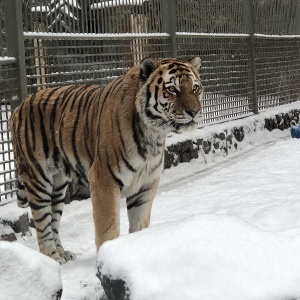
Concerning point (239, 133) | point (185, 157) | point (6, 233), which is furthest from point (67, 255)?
point (239, 133)

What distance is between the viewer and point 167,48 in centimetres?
853

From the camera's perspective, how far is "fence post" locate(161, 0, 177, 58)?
8484 millimetres

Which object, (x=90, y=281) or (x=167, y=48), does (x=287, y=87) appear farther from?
(x=90, y=281)

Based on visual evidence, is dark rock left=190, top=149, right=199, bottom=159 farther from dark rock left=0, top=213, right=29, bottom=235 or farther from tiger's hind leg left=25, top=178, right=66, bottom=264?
tiger's hind leg left=25, top=178, right=66, bottom=264

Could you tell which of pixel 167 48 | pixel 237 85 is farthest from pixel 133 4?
pixel 237 85

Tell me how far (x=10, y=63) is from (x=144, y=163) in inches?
78.9

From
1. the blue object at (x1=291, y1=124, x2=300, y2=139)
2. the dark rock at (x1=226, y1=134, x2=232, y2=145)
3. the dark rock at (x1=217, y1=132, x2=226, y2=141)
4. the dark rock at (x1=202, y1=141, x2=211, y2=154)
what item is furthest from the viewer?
the blue object at (x1=291, y1=124, x2=300, y2=139)

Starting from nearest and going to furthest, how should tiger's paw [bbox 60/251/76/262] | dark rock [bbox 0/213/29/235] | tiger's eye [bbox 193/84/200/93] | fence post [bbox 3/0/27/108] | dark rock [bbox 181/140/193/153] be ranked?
tiger's eye [bbox 193/84/200/93] → tiger's paw [bbox 60/251/76/262] → dark rock [bbox 0/213/29/235] → fence post [bbox 3/0/27/108] → dark rock [bbox 181/140/193/153]

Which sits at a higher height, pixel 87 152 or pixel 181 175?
pixel 87 152

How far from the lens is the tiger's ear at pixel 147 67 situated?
172 inches

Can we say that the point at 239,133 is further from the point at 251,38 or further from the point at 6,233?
the point at 6,233

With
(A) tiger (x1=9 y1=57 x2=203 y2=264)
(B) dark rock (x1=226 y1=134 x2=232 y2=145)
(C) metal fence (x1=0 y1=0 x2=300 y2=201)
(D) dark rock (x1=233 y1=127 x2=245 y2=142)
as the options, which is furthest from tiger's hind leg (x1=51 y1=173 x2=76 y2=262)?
(D) dark rock (x1=233 y1=127 x2=245 y2=142)

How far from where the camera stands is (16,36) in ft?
19.3

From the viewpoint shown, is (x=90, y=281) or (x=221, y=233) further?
(x=90, y=281)
